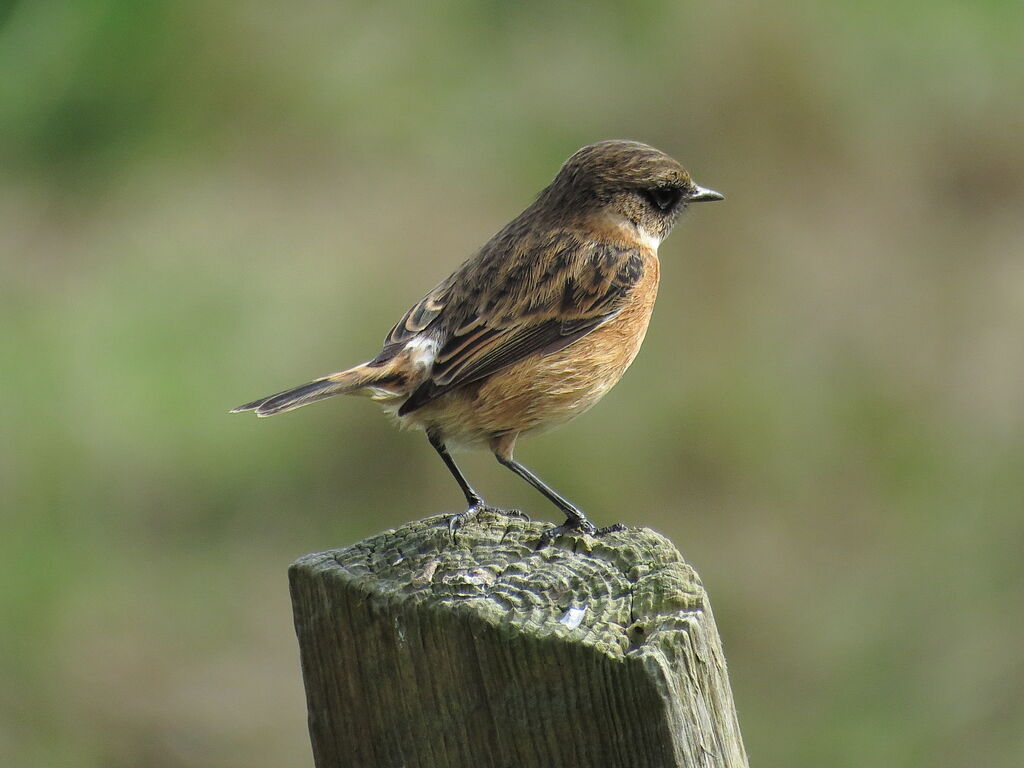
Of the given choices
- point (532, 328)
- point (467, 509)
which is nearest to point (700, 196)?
point (532, 328)

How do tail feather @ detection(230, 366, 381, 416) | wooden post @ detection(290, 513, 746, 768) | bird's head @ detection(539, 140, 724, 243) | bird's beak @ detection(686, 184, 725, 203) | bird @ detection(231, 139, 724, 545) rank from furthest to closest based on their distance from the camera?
bird's beak @ detection(686, 184, 725, 203), bird's head @ detection(539, 140, 724, 243), bird @ detection(231, 139, 724, 545), tail feather @ detection(230, 366, 381, 416), wooden post @ detection(290, 513, 746, 768)

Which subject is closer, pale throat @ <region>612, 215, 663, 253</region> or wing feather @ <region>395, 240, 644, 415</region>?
wing feather @ <region>395, 240, 644, 415</region>

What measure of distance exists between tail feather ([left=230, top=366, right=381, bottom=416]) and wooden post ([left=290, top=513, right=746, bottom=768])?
1.17 meters

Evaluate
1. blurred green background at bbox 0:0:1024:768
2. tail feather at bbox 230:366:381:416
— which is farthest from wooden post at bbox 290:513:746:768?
blurred green background at bbox 0:0:1024:768

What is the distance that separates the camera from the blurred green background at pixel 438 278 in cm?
664

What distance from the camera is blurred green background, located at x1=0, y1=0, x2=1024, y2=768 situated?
21.8ft

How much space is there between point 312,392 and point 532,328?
0.88m

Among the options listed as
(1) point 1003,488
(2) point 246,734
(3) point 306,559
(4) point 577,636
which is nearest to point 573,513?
(3) point 306,559

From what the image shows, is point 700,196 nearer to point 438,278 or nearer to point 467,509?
point 467,509

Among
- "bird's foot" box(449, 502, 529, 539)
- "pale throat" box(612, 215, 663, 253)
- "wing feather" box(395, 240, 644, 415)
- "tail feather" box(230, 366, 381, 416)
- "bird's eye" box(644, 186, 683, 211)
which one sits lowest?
"bird's foot" box(449, 502, 529, 539)

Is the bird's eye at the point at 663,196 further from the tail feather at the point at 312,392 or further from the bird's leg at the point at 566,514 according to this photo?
the tail feather at the point at 312,392

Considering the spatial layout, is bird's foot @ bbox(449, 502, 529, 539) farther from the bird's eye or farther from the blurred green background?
the blurred green background

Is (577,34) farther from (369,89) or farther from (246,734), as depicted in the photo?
(246,734)

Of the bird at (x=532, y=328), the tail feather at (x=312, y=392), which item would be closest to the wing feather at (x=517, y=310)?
the bird at (x=532, y=328)
